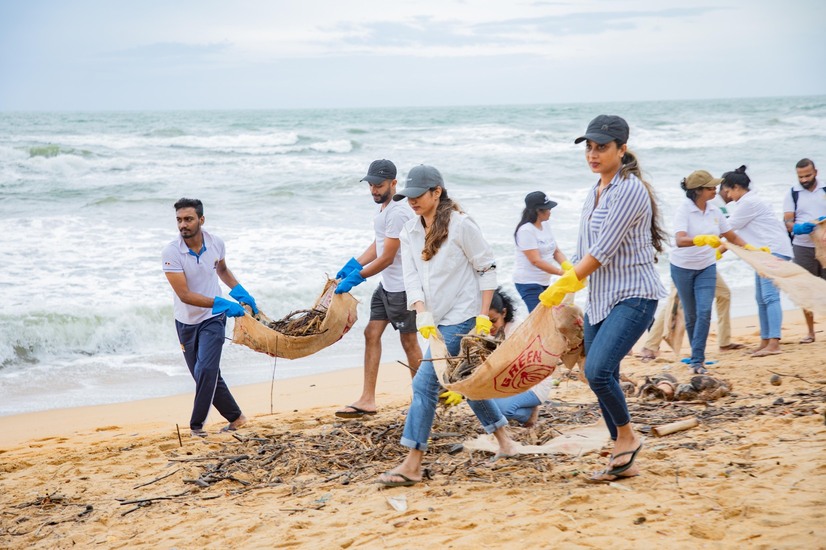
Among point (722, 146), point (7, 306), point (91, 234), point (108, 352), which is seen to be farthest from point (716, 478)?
point (722, 146)

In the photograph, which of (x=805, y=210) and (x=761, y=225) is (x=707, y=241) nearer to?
(x=761, y=225)

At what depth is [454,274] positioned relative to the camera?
425cm

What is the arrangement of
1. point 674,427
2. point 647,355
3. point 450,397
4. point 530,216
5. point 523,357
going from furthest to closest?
point 647,355 < point 530,216 < point 674,427 < point 450,397 < point 523,357

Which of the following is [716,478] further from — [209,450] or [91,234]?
[91,234]

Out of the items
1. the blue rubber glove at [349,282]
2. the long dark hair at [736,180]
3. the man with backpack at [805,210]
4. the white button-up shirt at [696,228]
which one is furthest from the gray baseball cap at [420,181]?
the man with backpack at [805,210]

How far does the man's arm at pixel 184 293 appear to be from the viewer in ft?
18.4

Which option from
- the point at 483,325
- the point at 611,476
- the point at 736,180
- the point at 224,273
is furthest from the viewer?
the point at 736,180

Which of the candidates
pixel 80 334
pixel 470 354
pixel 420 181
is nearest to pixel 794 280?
pixel 470 354

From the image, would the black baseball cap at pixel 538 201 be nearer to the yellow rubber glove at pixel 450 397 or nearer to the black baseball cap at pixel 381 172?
the black baseball cap at pixel 381 172

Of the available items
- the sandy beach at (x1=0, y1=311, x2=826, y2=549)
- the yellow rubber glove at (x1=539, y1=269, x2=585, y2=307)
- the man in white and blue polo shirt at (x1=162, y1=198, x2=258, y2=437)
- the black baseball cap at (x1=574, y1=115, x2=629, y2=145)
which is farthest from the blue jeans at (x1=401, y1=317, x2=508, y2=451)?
the man in white and blue polo shirt at (x1=162, y1=198, x2=258, y2=437)

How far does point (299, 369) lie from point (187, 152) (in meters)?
20.9

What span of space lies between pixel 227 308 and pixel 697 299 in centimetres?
415

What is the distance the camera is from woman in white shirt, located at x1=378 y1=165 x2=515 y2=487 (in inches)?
165

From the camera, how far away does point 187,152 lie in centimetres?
2781
